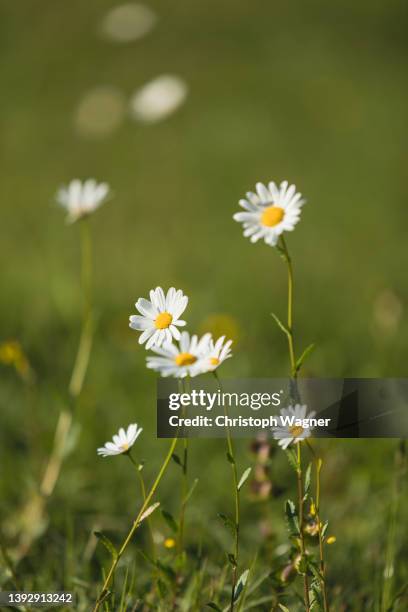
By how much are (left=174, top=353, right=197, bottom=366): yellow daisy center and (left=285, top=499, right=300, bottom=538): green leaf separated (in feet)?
0.55

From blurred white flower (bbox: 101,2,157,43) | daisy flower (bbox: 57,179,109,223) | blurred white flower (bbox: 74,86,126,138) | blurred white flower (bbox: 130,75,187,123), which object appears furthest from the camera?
blurred white flower (bbox: 74,86,126,138)

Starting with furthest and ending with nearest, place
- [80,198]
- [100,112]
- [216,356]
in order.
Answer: [100,112]
[80,198]
[216,356]

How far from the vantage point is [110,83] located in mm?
3334

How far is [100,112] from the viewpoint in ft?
9.81

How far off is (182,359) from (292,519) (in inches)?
7.6

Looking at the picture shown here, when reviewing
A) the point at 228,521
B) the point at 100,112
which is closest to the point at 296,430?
the point at 228,521

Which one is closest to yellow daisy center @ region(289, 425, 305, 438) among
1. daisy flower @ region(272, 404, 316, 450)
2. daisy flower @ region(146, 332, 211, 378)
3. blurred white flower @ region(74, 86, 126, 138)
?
daisy flower @ region(272, 404, 316, 450)

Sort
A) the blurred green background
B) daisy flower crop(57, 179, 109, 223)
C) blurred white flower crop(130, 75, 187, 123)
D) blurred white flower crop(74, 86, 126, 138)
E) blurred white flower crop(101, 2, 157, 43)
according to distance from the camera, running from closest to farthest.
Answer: daisy flower crop(57, 179, 109, 223) < the blurred green background < blurred white flower crop(130, 75, 187, 123) < blurred white flower crop(101, 2, 157, 43) < blurred white flower crop(74, 86, 126, 138)

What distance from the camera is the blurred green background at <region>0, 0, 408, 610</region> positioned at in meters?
1.14

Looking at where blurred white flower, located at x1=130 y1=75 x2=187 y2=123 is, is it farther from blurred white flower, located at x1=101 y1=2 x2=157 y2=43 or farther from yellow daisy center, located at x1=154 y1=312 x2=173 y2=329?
yellow daisy center, located at x1=154 y1=312 x2=173 y2=329

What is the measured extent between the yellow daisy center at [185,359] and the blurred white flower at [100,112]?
2374 millimetres

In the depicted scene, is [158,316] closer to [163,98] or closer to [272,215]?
[272,215]

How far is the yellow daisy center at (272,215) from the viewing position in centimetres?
61

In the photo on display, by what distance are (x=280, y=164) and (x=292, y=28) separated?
1.60 meters
